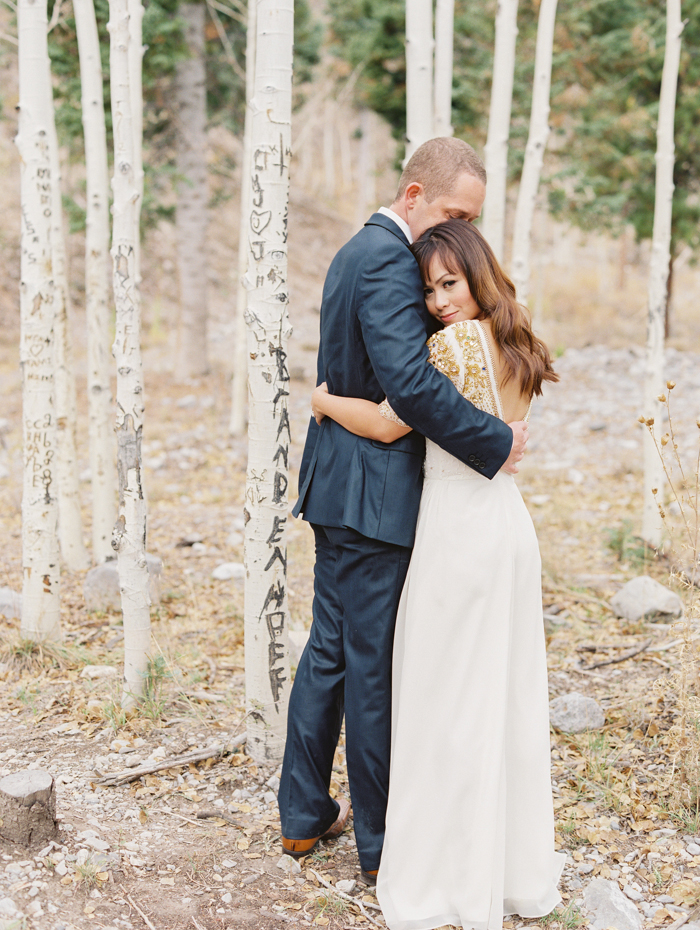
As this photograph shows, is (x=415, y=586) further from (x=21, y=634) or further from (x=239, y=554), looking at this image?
(x=239, y=554)

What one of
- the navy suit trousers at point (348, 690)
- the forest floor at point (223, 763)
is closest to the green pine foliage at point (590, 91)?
the forest floor at point (223, 763)

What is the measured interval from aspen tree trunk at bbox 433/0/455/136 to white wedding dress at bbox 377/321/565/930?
13.6 feet

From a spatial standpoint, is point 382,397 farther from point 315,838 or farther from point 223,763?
point 223,763

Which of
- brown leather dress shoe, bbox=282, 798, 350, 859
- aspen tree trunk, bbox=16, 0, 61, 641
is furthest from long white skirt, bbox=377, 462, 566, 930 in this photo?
aspen tree trunk, bbox=16, 0, 61, 641

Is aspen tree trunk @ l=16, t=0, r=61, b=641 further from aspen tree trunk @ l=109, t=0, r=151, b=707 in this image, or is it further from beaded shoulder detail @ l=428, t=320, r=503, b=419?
beaded shoulder detail @ l=428, t=320, r=503, b=419

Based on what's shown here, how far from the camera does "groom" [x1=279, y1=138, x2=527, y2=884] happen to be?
7.79ft

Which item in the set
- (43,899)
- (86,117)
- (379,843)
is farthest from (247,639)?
(86,117)

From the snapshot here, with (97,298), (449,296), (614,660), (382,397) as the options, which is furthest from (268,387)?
(97,298)

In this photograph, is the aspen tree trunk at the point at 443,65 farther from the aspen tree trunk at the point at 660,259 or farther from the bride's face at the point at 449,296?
the bride's face at the point at 449,296

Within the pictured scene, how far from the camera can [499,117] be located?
20.1ft

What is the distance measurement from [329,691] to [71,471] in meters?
3.65

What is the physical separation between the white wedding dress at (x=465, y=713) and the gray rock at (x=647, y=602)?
2.68 metres

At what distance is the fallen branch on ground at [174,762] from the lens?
3191 millimetres

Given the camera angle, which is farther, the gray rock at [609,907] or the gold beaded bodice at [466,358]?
the gray rock at [609,907]
